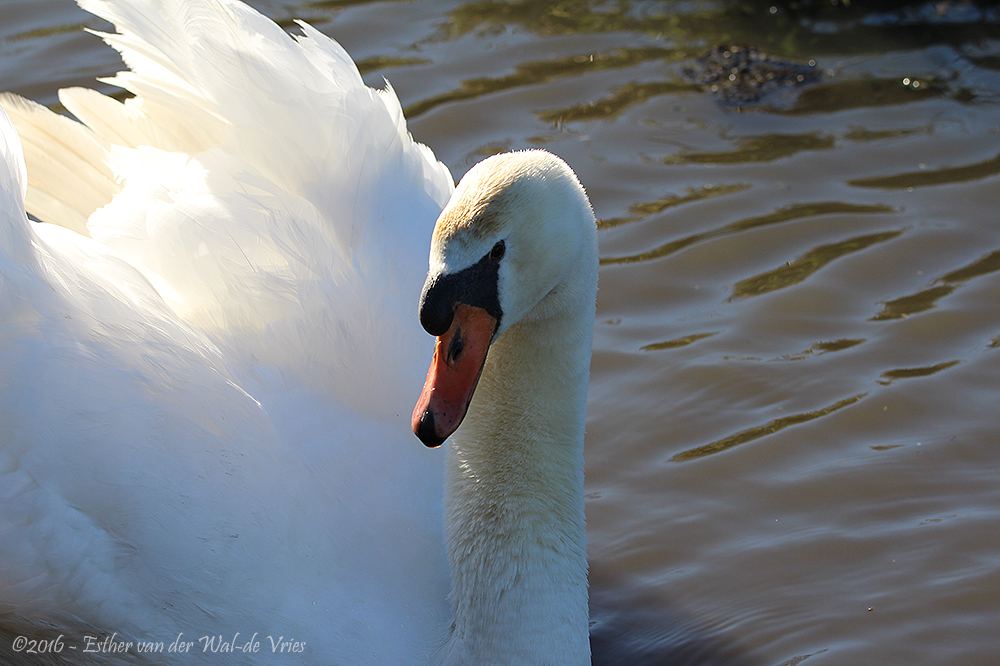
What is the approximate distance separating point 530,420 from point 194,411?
944 millimetres

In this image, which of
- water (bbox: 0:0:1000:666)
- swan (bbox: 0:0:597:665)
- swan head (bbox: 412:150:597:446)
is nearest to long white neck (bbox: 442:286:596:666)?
swan (bbox: 0:0:597:665)

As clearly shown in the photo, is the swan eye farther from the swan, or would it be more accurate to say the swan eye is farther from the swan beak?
the swan beak

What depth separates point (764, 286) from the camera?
216 inches

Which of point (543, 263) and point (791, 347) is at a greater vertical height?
point (543, 263)

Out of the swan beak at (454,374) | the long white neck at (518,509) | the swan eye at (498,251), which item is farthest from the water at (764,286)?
the swan eye at (498,251)

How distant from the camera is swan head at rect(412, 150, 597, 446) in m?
2.65

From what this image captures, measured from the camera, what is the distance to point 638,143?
21.2 feet

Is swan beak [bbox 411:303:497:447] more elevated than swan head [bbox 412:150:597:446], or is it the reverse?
swan head [bbox 412:150:597:446]

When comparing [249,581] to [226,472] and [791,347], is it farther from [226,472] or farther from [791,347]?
[791,347]

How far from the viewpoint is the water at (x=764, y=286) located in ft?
13.5

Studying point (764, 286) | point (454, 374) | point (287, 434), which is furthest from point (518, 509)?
point (764, 286)

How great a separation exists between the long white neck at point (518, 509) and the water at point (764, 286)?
2.65 ft

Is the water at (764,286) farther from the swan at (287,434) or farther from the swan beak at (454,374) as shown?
the swan beak at (454,374)

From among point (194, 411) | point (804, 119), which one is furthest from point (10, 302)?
point (804, 119)
